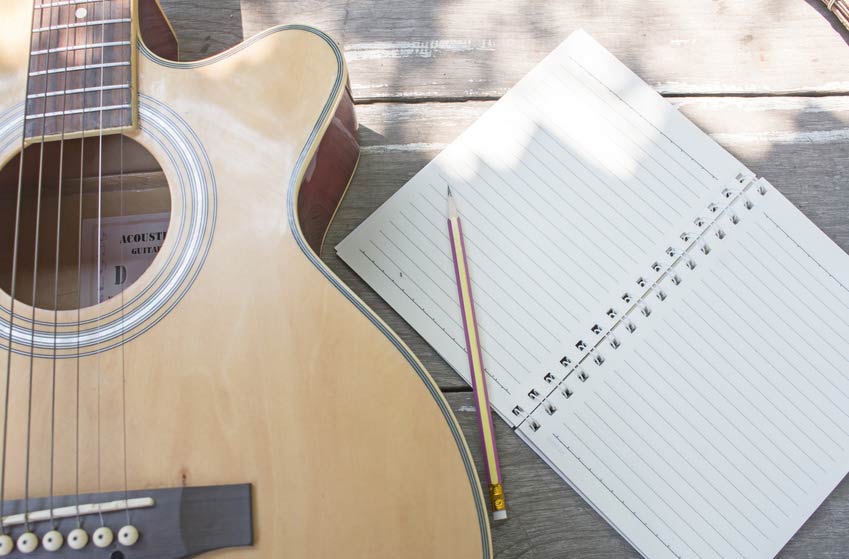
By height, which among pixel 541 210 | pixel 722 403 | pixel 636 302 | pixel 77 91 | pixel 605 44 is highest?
pixel 605 44

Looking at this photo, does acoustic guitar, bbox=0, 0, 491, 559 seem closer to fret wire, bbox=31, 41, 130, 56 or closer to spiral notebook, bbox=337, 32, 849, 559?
fret wire, bbox=31, 41, 130, 56

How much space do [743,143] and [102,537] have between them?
833 mm

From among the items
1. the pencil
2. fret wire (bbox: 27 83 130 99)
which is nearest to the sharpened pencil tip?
the pencil

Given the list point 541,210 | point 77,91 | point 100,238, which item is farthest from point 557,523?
point 77,91

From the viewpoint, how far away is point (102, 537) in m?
0.55

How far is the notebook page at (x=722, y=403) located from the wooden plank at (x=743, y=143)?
0.17 feet

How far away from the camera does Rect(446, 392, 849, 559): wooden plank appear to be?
0.70 m

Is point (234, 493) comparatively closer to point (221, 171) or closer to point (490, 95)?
point (221, 171)

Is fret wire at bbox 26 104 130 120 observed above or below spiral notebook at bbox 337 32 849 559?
above

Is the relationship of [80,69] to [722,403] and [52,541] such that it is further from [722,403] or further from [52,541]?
[722,403]

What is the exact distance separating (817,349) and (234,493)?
25.7 inches

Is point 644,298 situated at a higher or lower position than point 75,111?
lower

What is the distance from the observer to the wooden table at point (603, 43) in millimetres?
817

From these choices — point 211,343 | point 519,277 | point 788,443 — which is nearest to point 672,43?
point 519,277
